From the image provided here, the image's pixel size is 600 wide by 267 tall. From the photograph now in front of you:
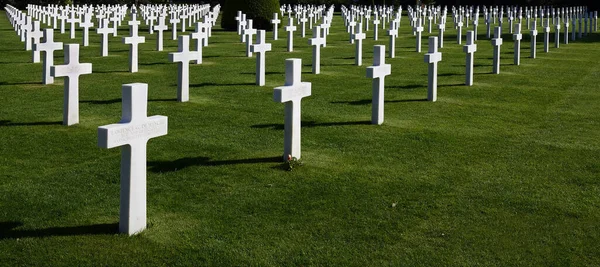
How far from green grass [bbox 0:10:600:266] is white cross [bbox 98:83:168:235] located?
0.51ft

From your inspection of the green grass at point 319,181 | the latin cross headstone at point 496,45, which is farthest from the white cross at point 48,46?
the latin cross headstone at point 496,45

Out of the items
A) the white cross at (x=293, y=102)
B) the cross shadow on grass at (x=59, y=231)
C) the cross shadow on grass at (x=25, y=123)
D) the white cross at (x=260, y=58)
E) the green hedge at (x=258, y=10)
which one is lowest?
the cross shadow on grass at (x=59, y=231)

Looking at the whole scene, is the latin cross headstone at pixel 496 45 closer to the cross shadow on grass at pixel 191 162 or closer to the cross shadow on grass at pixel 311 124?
the cross shadow on grass at pixel 311 124

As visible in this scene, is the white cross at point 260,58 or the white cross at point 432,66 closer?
the white cross at point 432,66

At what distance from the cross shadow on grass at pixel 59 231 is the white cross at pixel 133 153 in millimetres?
164

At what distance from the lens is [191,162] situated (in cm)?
693

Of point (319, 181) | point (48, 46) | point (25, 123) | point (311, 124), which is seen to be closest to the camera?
point (319, 181)

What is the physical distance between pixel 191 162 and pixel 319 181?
1.30 m

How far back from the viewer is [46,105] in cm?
1010

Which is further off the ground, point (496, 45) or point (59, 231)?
point (496, 45)

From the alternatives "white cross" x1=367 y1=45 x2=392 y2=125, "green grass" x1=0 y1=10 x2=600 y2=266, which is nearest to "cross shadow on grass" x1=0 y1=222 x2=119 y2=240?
"green grass" x1=0 y1=10 x2=600 y2=266

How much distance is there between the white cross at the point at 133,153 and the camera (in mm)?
4777

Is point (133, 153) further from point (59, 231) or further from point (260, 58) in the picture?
point (260, 58)

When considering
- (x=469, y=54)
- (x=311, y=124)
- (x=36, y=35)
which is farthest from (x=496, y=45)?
(x=36, y=35)
